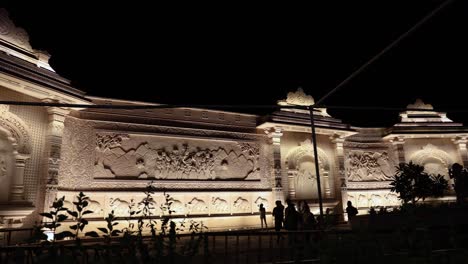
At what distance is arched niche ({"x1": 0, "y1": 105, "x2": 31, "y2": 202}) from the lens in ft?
29.3

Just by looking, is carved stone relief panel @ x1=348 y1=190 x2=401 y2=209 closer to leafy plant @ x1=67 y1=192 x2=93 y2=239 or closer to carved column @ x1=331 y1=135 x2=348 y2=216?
carved column @ x1=331 y1=135 x2=348 y2=216

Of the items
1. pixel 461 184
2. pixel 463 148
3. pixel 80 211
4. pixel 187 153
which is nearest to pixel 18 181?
pixel 187 153

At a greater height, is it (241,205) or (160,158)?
(160,158)

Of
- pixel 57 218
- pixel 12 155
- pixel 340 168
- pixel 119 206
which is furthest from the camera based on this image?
pixel 340 168

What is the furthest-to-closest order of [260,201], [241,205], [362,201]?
[362,201] → [260,201] → [241,205]

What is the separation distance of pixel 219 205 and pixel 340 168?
670 cm

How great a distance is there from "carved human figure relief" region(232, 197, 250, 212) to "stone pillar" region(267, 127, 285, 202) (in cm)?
131

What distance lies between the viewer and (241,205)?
12.9 metres

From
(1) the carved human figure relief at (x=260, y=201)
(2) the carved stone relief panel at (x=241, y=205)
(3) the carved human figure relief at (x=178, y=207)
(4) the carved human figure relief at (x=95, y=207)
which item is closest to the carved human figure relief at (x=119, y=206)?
(4) the carved human figure relief at (x=95, y=207)

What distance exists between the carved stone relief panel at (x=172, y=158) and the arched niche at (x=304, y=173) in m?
1.87

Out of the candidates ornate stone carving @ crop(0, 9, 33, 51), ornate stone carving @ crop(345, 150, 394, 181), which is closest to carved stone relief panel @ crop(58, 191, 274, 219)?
ornate stone carving @ crop(0, 9, 33, 51)

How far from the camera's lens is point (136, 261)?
2590mm

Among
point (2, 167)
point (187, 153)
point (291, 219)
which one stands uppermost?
point (187, 153)

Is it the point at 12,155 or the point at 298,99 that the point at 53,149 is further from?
the point at 298,99
